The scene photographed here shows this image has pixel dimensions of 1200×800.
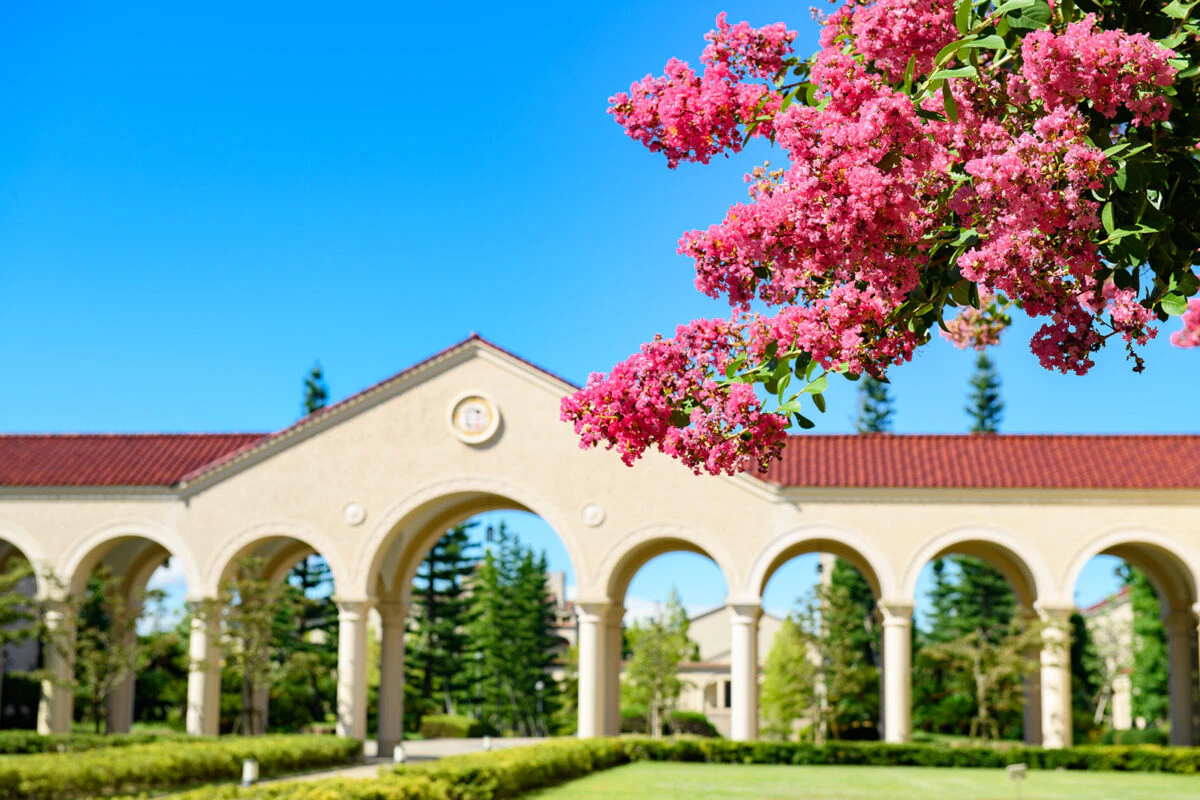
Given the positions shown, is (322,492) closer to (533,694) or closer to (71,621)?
(71,621)

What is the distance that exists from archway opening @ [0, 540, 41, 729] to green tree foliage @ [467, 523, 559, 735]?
20.3 meters

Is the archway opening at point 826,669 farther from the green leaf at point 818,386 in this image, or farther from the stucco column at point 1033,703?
the green leaf at point 818,386

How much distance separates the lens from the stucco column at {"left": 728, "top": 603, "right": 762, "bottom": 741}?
1191 inches

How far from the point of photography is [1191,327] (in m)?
6.53

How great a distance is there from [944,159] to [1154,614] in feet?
168

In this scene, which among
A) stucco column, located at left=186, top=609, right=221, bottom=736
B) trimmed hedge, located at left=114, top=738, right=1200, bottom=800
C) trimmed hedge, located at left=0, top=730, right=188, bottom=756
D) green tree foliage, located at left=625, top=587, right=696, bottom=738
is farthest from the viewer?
green tree foliage, located at left=625, top=587, right=696, bottom=738

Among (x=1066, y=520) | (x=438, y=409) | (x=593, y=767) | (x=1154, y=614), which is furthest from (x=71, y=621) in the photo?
(x=1154, y=614)

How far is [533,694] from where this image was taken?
199 ft

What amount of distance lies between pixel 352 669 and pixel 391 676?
3140 millimetres

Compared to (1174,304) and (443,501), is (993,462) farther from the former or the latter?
(1174,304)

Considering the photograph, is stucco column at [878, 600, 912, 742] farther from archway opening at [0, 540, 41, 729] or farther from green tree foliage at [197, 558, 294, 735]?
archway opening at [0, 540, 41, 729]

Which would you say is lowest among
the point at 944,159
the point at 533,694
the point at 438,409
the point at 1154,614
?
the point at 533,694

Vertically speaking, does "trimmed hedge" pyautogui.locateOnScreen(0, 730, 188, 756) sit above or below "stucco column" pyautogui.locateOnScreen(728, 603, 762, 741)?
below

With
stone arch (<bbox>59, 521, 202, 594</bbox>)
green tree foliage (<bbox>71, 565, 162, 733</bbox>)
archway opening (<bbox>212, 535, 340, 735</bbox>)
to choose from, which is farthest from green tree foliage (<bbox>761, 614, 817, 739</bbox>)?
green tree foliage (<bbox>71, 565, 162, 733</bbox>)
